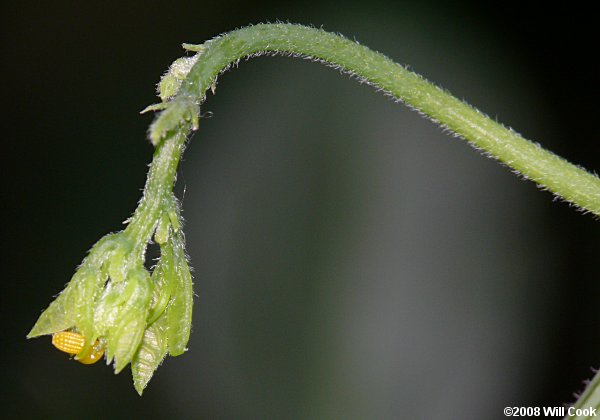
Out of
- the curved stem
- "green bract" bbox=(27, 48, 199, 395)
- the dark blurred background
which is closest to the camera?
"green bract" bbox=(27, 48, 199, 395)

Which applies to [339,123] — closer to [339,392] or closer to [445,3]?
[445,3]

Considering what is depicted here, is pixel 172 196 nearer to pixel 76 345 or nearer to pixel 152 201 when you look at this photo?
pixel 152 201

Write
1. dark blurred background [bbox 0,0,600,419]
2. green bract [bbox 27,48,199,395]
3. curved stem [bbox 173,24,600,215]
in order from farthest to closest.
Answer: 1. dark blurred background [bbox 0,0,600,419]
2. curved stem [bbox 173,24,600,215]
3. green bract [bbox 27,48,199,395]

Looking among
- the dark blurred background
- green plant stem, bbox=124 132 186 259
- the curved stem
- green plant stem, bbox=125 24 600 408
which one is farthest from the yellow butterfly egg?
the dark blurred background

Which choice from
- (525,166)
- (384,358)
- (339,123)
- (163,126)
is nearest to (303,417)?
(384,358)

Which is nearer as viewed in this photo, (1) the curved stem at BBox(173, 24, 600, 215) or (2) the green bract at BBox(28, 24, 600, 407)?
(2) the green bract at BBox(28, 24, 600, 407)

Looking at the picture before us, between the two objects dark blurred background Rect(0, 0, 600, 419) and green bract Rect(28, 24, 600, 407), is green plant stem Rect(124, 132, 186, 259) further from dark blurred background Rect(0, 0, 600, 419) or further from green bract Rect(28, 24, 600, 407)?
dark blurred background Rect(0, 0, 600, 419)
